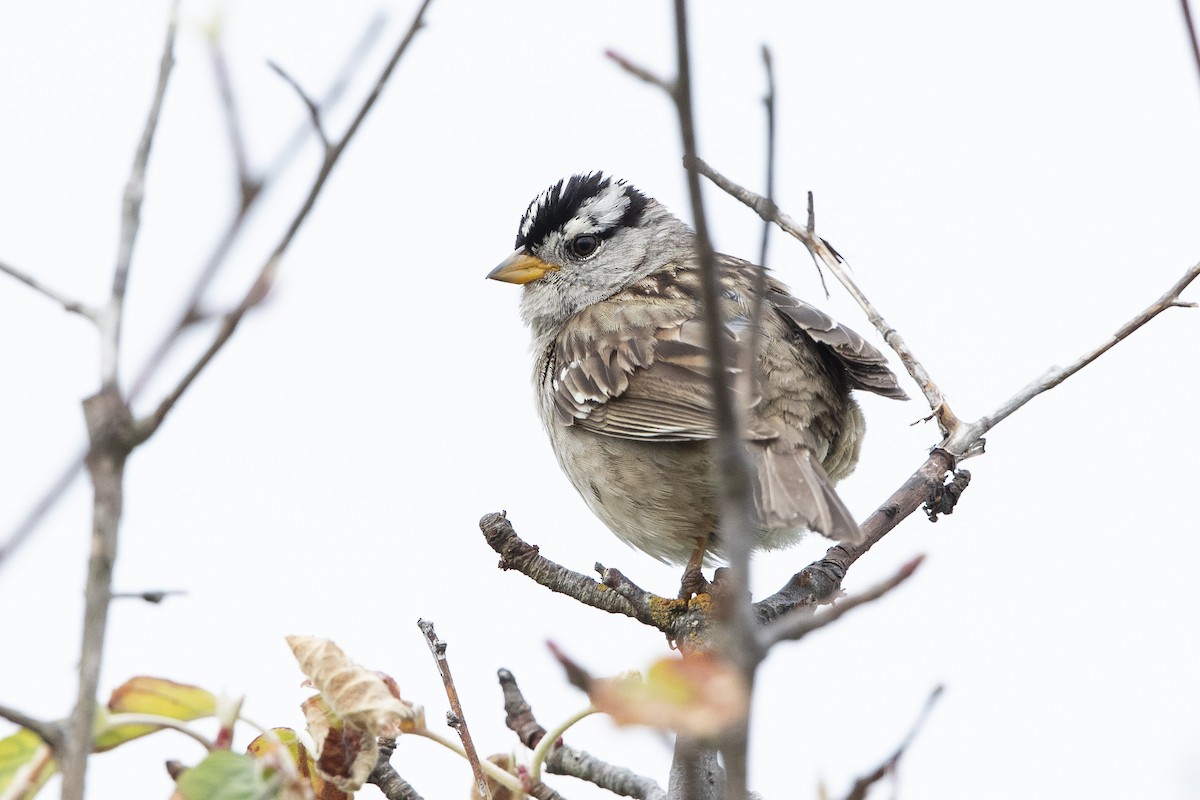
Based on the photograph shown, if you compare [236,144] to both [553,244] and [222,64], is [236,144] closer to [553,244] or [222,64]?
[222,64]

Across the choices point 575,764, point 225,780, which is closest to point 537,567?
point 575,764

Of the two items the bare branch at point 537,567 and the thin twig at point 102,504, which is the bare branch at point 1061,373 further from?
the thin twig at point 102,504

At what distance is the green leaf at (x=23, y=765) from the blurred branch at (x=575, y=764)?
1.54 meters

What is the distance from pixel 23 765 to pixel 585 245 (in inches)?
190

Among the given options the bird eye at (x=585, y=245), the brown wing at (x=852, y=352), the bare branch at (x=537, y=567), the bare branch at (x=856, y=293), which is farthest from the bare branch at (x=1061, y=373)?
the bird eye at (x=585, y=245)

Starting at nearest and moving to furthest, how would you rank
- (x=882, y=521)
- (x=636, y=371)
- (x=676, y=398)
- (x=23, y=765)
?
(x=23, y=765) < (x=882, y=521) < (x=676, y=398) < (x=636, y=371)

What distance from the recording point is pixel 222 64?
1.47 metres

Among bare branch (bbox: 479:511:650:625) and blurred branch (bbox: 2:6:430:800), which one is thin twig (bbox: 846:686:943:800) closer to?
blurred branch (bbox: 2:6:430:800)

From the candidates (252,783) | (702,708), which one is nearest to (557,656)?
(702,708)

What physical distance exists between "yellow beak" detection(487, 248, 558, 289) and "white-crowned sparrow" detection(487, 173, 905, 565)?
12cm

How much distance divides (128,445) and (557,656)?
1.60 ft

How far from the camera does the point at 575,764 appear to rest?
323 cm

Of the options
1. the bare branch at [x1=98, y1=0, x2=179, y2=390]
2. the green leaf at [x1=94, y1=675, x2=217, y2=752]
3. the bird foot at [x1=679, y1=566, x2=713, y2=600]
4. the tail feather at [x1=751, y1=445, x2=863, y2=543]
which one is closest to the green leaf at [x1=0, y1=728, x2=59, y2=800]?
the green leaf at [x1=94, y1=675, x2=217, y2=752]

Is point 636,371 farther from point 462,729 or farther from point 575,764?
point 462,729
